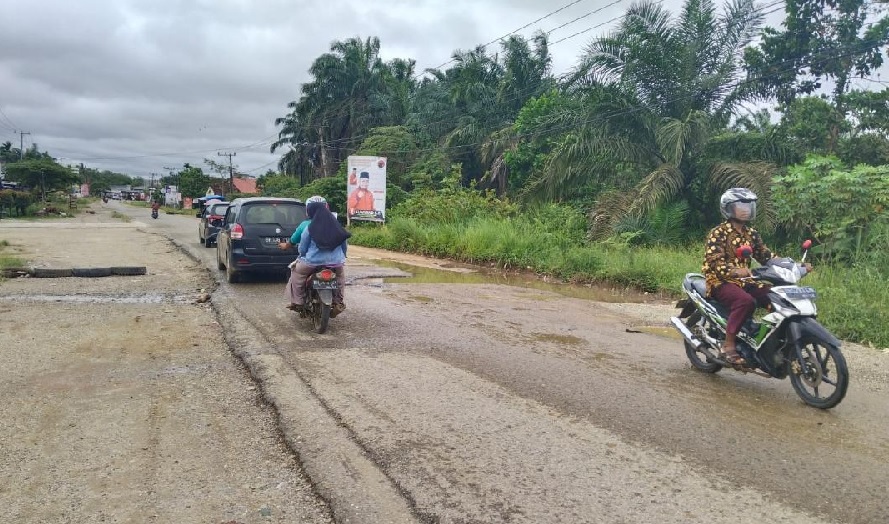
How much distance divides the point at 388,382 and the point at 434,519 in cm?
232

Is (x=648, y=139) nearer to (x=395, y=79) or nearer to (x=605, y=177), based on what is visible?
(x=605, y=177)

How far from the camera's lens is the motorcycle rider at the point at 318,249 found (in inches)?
294

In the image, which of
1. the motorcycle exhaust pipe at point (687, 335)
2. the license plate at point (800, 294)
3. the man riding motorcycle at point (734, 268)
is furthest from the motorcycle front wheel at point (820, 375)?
the motorcycle exhaust pipe at point (687, 335)

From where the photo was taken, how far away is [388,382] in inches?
209

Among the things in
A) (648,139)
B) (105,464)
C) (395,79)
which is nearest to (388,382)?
(105,464)

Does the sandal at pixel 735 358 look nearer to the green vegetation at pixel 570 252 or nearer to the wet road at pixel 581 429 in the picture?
the wet road at pixel 581 429

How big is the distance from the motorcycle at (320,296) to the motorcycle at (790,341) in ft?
13.1

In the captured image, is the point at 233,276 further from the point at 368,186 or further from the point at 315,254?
the point at 368,186

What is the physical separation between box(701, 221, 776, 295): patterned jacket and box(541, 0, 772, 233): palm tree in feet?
33.0

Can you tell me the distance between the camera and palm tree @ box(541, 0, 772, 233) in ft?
51.7

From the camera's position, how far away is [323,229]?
294 inches

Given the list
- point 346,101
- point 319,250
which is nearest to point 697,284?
point 319,250

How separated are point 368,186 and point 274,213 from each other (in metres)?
14.3

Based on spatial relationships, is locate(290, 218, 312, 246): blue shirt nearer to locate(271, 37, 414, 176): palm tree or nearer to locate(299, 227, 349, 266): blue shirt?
locate(299, 227, 349, 266): blue shirt
